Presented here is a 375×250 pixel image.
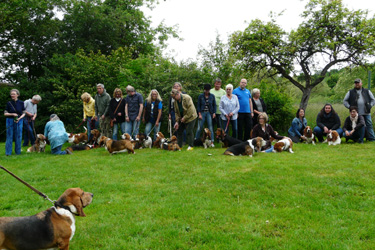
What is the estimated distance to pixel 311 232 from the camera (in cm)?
311

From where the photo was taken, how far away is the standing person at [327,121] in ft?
31.0

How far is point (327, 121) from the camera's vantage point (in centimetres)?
970

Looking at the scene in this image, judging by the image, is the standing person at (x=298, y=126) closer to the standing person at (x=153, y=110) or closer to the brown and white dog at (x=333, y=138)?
the brown and white dog at (x=333, y=138)

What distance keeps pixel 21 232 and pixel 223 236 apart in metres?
2.06

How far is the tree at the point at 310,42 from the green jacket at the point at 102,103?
24.3 ft

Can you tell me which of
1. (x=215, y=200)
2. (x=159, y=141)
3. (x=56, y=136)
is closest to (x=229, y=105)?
(x=159, y=141)

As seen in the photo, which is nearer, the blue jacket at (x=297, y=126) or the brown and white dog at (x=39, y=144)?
the brown and white dog at (x=39, y=144)

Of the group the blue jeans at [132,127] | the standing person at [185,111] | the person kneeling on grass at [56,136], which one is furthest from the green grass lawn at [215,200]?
the blue jeans at [132,127]

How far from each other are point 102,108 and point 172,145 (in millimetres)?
3070

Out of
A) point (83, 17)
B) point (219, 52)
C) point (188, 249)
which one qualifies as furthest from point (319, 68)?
point (83, 17)

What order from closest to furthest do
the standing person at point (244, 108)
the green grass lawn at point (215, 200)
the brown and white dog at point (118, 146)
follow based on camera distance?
1. the green grass lawn at point (215, 200)
2. the brown and white dog at point (118, 146)
3. the standing person at point (244, 108)

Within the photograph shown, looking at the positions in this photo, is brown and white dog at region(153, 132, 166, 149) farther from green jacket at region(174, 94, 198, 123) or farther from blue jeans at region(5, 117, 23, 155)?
blue jeans at region(5, 117, 23, 155)

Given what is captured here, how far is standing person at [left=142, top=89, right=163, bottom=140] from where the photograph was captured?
892 cm

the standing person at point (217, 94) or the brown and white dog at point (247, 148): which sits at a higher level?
the standing person at point (217, 94)
